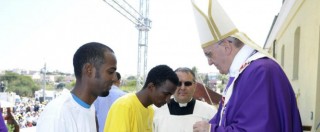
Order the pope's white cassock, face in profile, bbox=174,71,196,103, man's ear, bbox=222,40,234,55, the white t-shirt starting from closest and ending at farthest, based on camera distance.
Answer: the white t-shirt < man's ear, bbox=222,40,234,55 < the pope's white cassock < face in profile, bbox=174,71,196,103

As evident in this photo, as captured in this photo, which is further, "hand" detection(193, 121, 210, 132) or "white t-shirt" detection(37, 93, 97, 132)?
"hand" detection(193, 121, 210, 132)

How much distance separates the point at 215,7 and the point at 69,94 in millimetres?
1223

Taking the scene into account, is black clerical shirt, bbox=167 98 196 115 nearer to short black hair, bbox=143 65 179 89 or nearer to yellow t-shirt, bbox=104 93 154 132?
short black hair, bbox=143 65 179 89

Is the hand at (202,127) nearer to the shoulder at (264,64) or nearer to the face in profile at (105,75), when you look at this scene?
the shoulder at (264,64)

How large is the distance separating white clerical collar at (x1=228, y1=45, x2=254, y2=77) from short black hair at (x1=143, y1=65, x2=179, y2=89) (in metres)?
1.01

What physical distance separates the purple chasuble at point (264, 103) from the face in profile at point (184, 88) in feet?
6.18

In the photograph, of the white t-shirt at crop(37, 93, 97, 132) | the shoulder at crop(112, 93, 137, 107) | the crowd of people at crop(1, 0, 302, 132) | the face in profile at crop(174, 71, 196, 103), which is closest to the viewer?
the white t-shirt at crop(37, 93, 97, 132)

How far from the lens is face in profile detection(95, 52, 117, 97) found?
2.23m

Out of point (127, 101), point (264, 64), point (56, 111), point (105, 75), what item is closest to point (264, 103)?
point (264, 64)

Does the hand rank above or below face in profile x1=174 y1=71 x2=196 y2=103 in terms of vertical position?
below

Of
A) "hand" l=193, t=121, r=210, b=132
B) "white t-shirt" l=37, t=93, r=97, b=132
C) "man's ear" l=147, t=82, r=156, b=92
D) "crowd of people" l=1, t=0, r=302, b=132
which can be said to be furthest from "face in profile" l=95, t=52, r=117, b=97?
"man's ear" l=147, t=82, r=156, b=92

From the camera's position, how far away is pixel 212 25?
2668 mm

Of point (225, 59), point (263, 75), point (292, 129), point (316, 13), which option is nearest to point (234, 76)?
point (225, 59)

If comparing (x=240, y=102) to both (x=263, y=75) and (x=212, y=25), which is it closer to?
(x=263, y=75)
